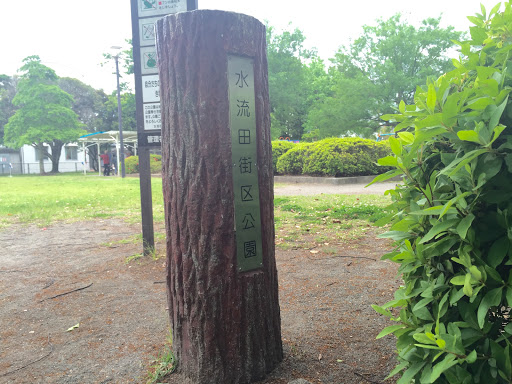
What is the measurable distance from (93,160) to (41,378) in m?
47.5

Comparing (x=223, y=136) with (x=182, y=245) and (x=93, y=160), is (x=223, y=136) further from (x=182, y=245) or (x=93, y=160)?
(x=93, y=160)

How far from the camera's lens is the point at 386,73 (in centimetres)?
2572

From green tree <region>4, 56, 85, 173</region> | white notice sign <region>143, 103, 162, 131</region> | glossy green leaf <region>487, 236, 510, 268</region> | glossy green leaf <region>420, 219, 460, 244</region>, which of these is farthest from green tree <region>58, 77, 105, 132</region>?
glossy green leaf <region>487, 236, 510, 268</region>

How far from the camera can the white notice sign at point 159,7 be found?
14.1 feet

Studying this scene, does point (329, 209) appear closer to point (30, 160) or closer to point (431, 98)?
A: point (431, 98)

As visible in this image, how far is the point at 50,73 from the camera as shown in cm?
3550

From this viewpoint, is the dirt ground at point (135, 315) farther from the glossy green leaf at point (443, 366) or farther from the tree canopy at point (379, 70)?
the tree canopy at point (379, 70)

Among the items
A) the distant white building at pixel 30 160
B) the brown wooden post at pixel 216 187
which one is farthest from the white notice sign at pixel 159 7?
the distant white building at pixel 30 160

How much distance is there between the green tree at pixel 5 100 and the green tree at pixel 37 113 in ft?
33.1

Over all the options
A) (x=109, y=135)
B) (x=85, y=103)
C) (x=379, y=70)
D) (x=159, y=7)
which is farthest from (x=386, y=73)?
(x=85, y=103)

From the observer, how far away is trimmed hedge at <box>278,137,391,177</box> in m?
13.8

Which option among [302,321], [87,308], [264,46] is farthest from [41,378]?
[264,46]

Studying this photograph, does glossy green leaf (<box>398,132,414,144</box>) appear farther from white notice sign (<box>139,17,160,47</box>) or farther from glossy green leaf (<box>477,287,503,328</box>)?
white notice sign (<box>139,17,160,47</box>)

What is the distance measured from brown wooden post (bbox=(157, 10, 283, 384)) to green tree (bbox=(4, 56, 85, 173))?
3556 cm
